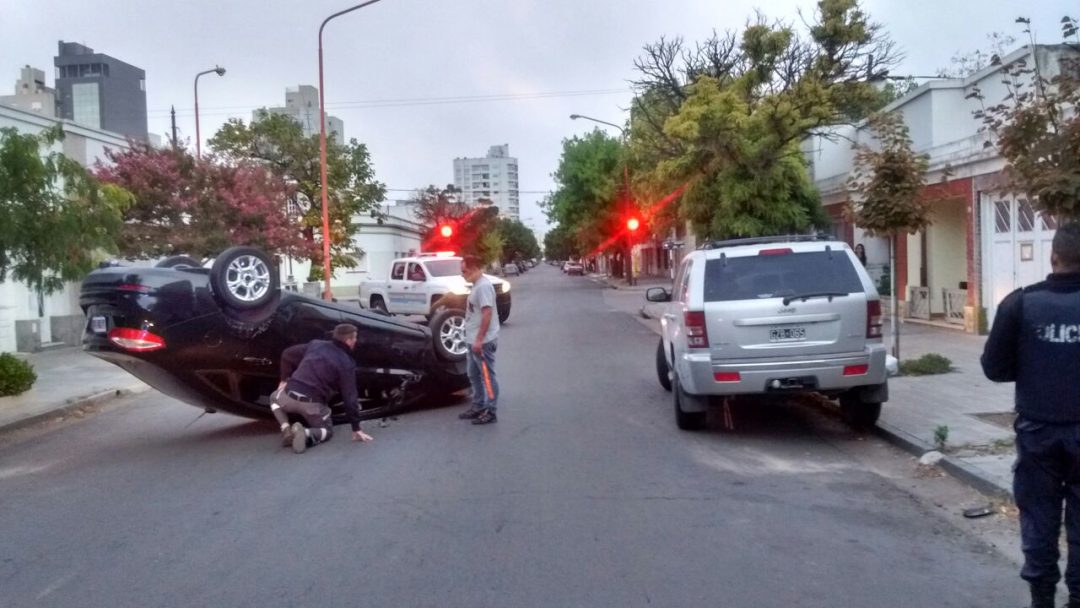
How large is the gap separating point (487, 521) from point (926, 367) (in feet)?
28.2

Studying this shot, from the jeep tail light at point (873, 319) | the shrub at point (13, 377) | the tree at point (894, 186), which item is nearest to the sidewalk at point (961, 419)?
the jeep tail light at point (873, 319)

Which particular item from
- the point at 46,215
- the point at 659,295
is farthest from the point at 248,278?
the point at 659,295

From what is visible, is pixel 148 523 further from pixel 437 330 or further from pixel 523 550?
pixel 437 330

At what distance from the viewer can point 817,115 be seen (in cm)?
2266

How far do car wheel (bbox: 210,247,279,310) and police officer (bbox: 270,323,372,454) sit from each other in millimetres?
618

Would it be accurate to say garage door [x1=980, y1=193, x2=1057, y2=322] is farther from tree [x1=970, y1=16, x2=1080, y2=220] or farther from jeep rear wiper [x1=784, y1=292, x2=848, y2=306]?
jeep rear wiper [x1=784, y1=292, x2=848, y2=306]

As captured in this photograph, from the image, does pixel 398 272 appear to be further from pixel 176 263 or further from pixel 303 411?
pixel 303 411

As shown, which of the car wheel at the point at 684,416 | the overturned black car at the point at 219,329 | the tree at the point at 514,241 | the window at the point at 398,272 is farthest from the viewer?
the tree at the point at 514,241

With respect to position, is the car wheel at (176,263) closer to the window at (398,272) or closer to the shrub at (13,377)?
the shrub at (13,377)

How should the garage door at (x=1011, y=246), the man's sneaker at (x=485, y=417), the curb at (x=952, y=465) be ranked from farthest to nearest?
the garage door at (x=1011, y=246) → the man's sneaker at (x=485, y=417) → the curb at (x=952, y=465)

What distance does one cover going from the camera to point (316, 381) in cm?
990

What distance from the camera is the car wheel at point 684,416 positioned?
10156 mm

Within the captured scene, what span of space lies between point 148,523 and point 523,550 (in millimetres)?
2860

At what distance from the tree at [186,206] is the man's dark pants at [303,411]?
46.9ft
